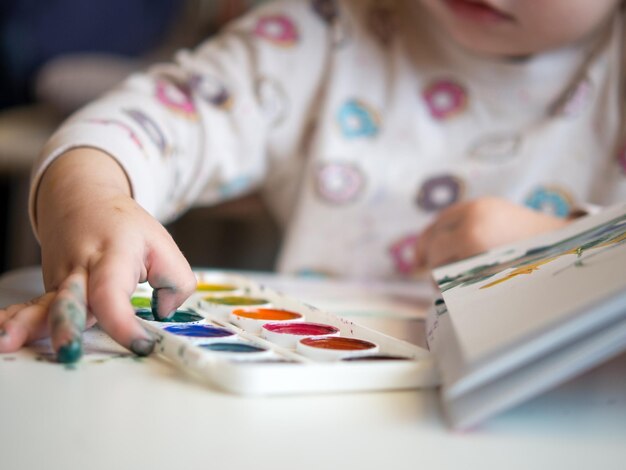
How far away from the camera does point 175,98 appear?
0.74 m

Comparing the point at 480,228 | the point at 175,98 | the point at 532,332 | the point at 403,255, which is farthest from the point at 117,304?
the point at 403,255

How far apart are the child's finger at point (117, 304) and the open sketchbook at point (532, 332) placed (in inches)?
4.9

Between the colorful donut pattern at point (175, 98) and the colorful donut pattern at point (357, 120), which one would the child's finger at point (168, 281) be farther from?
the colorful donut pattern at point (357, 120)

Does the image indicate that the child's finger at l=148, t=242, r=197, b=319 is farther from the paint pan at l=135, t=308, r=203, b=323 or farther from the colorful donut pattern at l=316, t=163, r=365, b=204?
the colorful donut pattern at l=316, t=163, r=365, b=204

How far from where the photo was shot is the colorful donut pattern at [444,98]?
837mm

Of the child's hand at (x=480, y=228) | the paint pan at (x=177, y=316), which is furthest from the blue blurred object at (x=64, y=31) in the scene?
the paint pan at (x=177, y=316)

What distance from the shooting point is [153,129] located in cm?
66

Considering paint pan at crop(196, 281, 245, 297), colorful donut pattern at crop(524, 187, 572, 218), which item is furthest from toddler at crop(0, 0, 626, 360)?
paint pan at crop(196, 281, 245, 297)

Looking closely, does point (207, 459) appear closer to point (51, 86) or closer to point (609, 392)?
point (609, 392)

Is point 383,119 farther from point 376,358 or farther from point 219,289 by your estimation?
point 376,358

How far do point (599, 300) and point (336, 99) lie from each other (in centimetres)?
59

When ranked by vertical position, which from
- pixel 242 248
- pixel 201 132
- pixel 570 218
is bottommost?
pixel 570 218

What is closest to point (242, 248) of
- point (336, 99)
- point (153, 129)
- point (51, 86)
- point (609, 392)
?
point (51, 86)

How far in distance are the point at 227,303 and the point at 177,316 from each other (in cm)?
5
